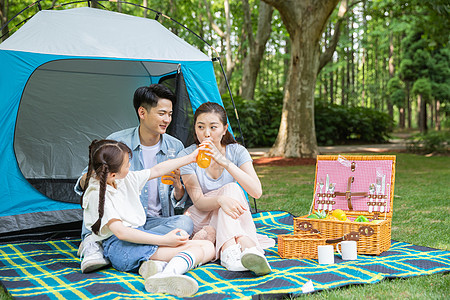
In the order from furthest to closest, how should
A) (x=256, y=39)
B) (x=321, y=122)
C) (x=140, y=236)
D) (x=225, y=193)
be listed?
(x=321, y=122) < (x=256, y=39) < (x=225, y=193) < (x=140, y=236)

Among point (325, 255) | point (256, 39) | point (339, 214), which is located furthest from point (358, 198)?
point (256, 39)

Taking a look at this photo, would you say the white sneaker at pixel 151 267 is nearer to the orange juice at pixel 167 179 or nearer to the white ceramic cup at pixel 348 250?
the orange juice at pixel 167 179

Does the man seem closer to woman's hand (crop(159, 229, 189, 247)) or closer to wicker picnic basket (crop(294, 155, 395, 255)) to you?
woman's hand (crop(159, 229, 189, 247))

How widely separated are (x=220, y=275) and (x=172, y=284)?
38cm

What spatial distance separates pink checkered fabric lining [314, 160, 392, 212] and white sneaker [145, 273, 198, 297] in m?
1.48

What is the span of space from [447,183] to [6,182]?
5.34 m

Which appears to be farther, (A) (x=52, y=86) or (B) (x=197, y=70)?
(A) (x=52, y=86)

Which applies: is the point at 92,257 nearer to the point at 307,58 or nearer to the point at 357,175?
the point at 357,175

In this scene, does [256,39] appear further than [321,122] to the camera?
No

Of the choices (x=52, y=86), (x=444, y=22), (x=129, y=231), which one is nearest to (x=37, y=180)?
(x=52, y=86)

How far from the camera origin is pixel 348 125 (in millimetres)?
13383

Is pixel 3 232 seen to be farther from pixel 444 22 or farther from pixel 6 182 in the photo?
pixel 444 22

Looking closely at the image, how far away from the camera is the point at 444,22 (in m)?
8.73

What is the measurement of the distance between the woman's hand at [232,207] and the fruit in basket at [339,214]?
782 millimetres
